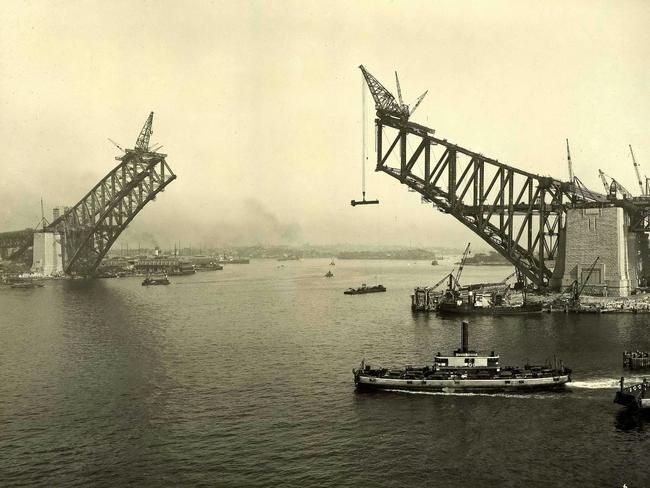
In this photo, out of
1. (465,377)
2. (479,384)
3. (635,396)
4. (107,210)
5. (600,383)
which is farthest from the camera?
(107,210)

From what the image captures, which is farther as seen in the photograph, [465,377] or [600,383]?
[600,383]

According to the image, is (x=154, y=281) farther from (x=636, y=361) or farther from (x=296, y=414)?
(x=636, y=361)

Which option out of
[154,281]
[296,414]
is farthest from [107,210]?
[296,414]

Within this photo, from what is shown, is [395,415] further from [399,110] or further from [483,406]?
[399,110]

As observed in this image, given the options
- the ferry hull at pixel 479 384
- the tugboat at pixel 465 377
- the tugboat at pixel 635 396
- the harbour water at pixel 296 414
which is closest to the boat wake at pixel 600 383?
the harbour water at pixel 296 414

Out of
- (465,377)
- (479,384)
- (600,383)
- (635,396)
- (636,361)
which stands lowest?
(600,383)

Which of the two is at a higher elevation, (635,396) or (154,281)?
(154,281)
